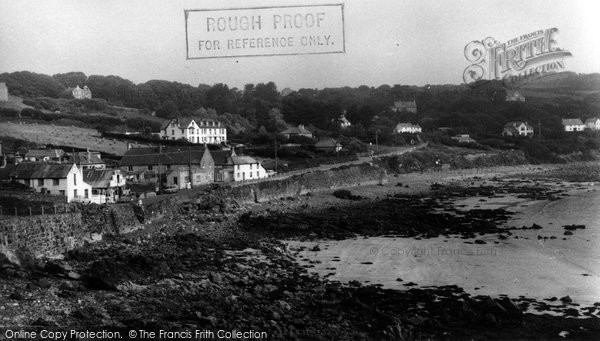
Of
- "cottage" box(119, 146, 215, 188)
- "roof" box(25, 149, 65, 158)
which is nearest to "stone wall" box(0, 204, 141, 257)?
"cottage" box(119, 146, 215, 188)

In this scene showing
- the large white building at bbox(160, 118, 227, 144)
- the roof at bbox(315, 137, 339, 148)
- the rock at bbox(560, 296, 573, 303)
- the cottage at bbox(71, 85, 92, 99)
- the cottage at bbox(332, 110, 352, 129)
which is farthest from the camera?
the cottage at bbox(71, 85, 92, 99)

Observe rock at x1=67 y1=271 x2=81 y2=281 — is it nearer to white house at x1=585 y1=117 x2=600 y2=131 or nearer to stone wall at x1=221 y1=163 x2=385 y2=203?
stone wall at x1=221 y1=163 x2=385 y2=203

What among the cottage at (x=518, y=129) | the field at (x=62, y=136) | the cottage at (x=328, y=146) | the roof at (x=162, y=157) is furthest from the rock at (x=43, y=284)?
the cottage at (x=518, y=129)

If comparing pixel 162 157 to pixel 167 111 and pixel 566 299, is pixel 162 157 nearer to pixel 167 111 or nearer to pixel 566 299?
pixel 566 299

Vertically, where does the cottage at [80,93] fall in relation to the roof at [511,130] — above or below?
above

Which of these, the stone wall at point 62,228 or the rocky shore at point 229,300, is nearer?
the rocky shore at point 229,300

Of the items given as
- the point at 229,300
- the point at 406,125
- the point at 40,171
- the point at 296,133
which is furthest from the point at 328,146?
the point at 229,300

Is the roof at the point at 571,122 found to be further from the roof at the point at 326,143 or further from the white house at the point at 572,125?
Answer: the roof at the point at 326,143
